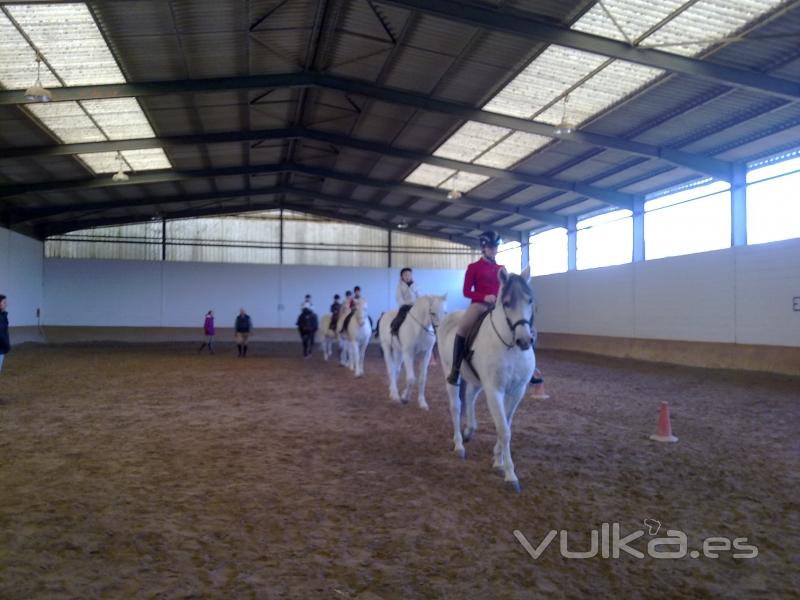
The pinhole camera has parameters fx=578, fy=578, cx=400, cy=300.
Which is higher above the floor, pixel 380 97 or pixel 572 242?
pixel 380 97

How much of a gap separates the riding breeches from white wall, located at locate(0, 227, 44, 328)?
23.9m

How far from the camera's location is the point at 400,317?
34.1 feet

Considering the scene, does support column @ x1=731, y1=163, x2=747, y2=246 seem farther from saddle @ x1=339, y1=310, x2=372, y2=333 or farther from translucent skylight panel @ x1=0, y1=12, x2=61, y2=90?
translucent skylight panel @ x1=0, y1=12, x2=61, y2=90

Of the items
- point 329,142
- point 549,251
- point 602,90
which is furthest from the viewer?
point 549,251

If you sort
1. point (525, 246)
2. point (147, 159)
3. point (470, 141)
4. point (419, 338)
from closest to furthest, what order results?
point (419, 338) < point (470, 141) < point (147, 159) < point (525, 246)

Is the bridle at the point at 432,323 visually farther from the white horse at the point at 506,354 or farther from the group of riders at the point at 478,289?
the white horse at the point at 506,354

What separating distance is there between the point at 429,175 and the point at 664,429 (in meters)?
19.0

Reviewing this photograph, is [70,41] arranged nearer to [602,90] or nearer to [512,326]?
[512,326]

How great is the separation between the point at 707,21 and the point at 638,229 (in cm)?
1169

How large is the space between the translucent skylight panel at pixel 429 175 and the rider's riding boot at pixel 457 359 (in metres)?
17.8

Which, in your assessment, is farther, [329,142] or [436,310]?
[329,142]

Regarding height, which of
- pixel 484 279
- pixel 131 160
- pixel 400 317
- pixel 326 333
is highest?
pixel 131 160

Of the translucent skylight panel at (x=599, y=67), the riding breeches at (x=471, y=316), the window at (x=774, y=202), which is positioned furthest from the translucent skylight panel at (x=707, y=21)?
the riding breeches at (x=471, y=316)

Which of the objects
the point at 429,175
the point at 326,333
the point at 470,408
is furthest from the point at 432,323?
the point at 429,175
